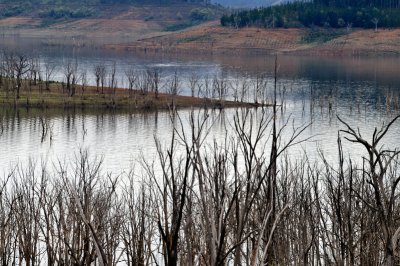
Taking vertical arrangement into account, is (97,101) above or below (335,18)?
below

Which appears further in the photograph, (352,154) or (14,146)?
(14,146)

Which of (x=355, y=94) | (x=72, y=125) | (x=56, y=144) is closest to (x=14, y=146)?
(x=56, y=144)

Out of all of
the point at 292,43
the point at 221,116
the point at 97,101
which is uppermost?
the point at 292,43

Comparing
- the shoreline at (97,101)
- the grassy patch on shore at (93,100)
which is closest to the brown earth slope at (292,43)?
the shoreline at (97,101)

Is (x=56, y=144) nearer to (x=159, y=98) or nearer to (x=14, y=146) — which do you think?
(x=14, y=146)

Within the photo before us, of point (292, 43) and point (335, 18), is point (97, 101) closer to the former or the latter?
point (292, 43)

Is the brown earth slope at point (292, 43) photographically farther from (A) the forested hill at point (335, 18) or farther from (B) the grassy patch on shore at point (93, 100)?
(B) the grassy patch on shore at point (93, 100)

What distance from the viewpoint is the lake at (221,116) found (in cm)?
5562

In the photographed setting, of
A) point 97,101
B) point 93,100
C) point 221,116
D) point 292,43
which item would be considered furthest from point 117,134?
point 292,43

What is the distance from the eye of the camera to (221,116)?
7619cm

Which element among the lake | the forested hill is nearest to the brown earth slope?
the forested hill

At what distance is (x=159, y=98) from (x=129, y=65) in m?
55.5

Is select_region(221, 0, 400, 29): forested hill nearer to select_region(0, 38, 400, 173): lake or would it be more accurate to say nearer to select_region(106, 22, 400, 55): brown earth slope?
select_region(106, 22, 400, 55): brown earth slope

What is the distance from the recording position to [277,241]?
2527cm
